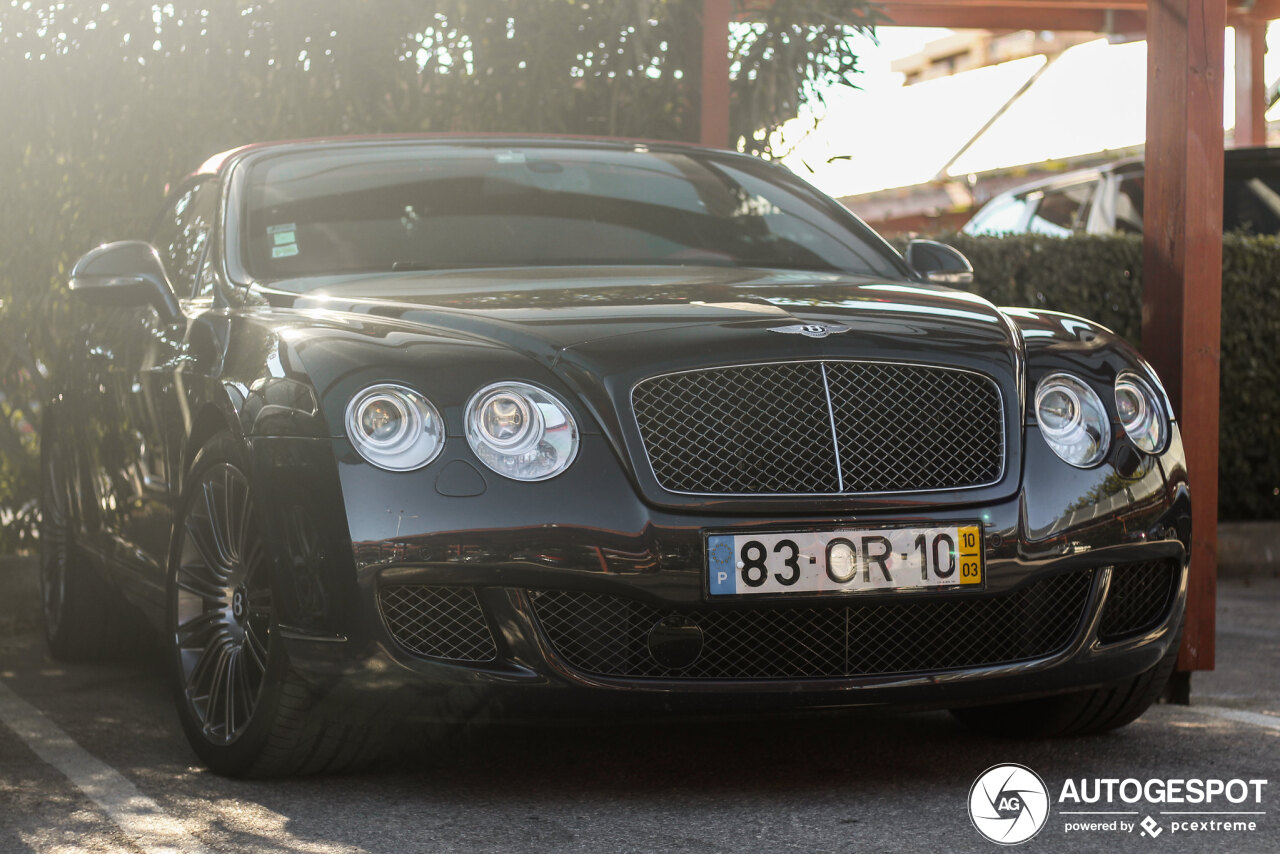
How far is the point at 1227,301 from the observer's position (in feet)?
27.4

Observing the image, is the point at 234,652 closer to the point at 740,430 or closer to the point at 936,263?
the point at 740,430

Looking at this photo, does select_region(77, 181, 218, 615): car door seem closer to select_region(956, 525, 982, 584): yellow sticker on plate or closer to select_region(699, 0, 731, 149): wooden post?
select_region(956, 525, 982, 584): yellow sticker on plate

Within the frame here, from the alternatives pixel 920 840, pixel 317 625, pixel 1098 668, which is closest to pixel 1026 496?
pixel 1098 668

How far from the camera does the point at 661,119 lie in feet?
24.5

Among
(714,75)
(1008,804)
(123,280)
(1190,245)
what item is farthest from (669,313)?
(714,75)

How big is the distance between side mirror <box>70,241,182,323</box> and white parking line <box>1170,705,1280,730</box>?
2.81 m

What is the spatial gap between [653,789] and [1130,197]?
726 cm

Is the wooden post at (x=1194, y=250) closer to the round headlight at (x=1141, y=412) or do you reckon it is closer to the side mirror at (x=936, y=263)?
the side mirror at (x=936, y=263)

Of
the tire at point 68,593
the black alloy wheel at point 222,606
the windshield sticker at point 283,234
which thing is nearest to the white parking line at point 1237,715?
the black alloy wheel at point 222,606

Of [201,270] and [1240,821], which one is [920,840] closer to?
[1240,821]

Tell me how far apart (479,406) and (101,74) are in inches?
158

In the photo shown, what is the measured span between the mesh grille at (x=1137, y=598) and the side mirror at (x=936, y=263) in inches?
48.4

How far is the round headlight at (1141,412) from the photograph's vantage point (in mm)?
3771

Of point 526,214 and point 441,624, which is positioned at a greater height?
point 526,214
